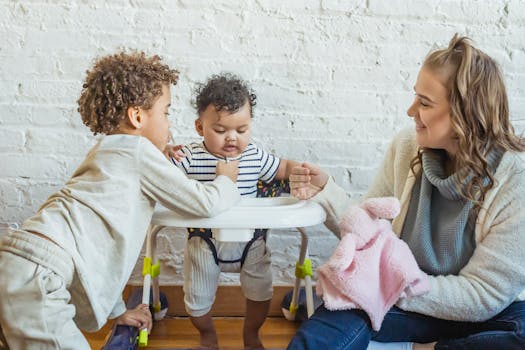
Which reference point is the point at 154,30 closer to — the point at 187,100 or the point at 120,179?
the point at 187,100

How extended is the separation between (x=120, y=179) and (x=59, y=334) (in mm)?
303

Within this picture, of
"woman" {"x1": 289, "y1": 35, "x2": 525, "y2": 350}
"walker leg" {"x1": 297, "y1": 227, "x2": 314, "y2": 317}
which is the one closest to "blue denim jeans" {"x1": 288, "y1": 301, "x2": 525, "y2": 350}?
"woman" {"x1": 289, "y1": 35, "x2": 525, "y2": 350}

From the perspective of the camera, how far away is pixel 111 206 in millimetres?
1176

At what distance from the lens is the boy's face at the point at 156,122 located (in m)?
1.29

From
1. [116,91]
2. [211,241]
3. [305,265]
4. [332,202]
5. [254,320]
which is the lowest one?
[254,320]

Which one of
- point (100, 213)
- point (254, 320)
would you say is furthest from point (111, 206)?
point (254, 320)

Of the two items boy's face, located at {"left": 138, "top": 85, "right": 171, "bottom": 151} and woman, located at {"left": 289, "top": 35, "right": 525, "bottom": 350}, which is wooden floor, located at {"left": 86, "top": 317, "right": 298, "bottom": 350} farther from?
boy's face, located at {"left": 138, "top": 85, "right": 171, "bottom": 151}

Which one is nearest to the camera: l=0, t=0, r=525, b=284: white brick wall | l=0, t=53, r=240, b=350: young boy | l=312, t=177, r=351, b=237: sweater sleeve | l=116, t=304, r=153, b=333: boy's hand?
l=0, t=53, r=240, b=350: young boy

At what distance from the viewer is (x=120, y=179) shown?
1.18 m

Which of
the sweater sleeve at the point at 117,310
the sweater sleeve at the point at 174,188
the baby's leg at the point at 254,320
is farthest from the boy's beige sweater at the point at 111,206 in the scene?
the baby's leg at the point at 254,320

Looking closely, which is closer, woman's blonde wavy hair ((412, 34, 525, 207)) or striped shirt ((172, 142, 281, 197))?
woman's blonde wavy hair ((412, 34, 525, 207))

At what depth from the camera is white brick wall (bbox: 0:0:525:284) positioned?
5.22ft

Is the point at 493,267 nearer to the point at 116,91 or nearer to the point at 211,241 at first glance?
the point at 211,241

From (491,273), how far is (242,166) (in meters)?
0.59
